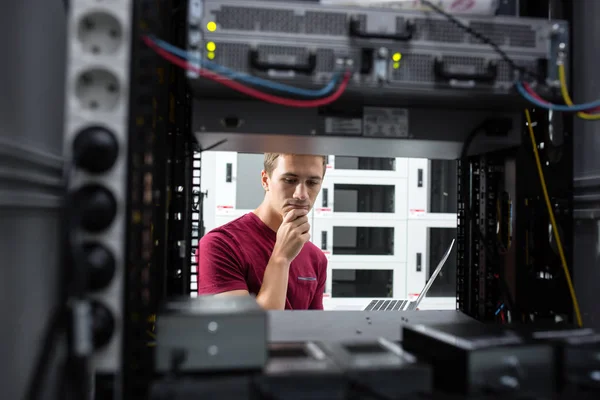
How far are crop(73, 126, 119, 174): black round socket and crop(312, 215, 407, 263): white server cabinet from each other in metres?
2.44

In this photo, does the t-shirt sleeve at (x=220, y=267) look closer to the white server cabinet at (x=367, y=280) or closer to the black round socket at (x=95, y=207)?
the black round socket at (x=95, y=207)

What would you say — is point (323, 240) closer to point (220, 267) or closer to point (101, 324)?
point (220, 267)

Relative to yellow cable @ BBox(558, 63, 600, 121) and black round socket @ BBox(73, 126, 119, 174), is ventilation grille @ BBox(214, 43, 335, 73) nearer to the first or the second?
black round socket @ BBox(73, 126, 119, 174)

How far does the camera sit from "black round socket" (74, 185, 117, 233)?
630 millimetres

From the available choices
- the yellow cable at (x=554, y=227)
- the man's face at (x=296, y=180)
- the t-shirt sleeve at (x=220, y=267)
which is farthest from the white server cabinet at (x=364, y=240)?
the yellow cable at (x=554, y=227)

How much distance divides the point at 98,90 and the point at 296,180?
123cm

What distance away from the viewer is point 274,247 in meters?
1.84

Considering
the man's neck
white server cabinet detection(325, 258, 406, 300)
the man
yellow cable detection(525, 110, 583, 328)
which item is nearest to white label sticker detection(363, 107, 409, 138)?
yellow cable detection(525, 110, 583, 328)

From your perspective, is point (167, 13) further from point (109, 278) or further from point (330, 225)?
point (330, 225)

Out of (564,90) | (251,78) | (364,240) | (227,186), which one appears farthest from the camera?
(364,240)

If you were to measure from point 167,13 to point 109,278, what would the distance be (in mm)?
580

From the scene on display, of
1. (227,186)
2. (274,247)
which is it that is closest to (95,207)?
(274,247)

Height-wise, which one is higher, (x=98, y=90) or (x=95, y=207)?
(x=98, y=90)

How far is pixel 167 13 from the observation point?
0.93m
